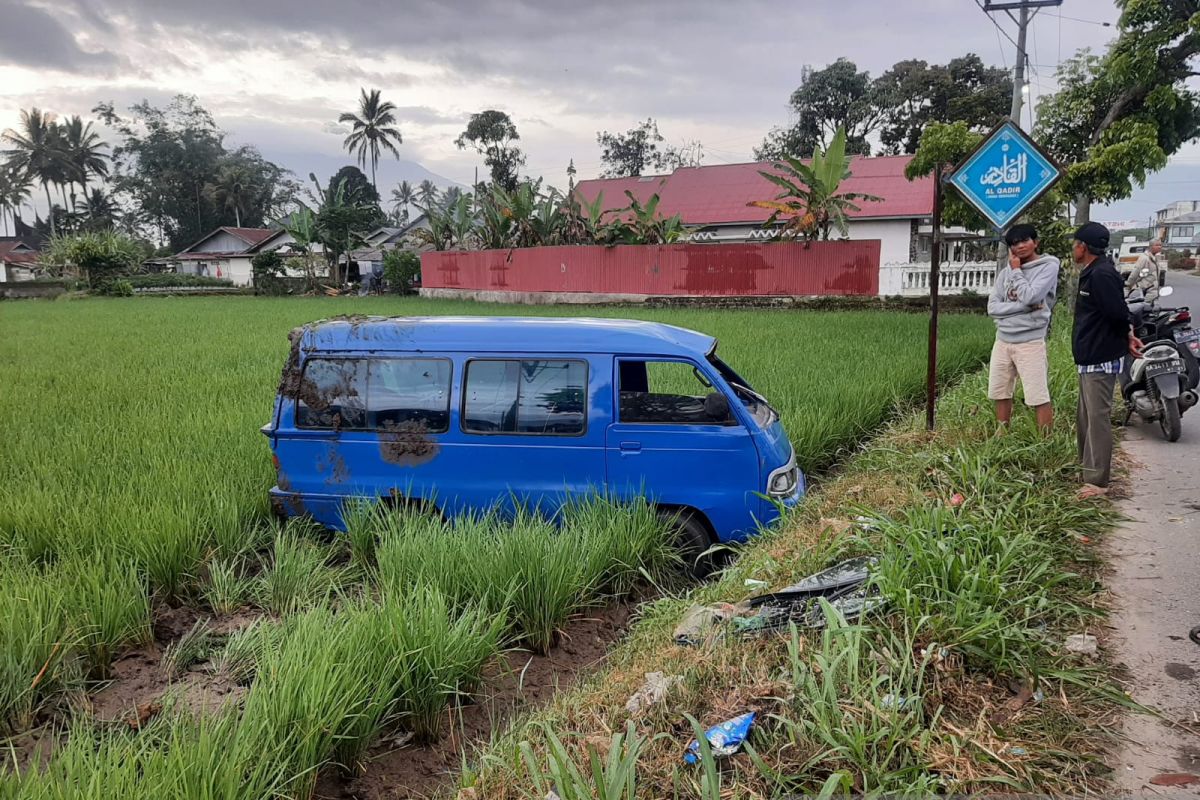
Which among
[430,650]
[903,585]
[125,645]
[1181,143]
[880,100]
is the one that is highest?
[880,100]

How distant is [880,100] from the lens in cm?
4038

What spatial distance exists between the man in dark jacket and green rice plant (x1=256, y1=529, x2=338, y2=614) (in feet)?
15.8

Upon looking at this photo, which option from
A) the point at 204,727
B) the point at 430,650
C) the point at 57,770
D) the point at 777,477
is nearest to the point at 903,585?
the point at 777,477

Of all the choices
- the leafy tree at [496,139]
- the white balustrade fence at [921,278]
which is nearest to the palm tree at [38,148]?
the leafy tree at [496,139]

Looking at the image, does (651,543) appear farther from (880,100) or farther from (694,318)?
(880,100)

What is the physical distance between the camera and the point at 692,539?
4.80 metres

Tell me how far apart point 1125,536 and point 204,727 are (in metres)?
4.80

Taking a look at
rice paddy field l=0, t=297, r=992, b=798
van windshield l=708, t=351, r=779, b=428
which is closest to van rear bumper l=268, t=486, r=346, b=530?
rice paddy field l=0, t=297, r=992, b=798

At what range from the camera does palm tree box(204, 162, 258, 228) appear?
62094mm

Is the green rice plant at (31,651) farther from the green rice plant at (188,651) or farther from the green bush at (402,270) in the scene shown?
the green bush at (402,270)

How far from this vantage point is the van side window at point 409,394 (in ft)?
16.1

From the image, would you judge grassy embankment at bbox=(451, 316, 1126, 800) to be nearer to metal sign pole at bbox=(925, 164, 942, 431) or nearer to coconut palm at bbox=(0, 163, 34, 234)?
metal sign pole at bbox=(925, 164, 942, 431)

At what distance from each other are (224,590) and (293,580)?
15.4 inches

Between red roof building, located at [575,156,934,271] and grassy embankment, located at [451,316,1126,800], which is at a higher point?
red roof building, located at [575,156,934,271]
